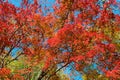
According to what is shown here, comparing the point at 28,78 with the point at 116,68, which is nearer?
the point at 116,68

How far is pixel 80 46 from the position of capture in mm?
18641

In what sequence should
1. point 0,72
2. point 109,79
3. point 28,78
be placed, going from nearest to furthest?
1. point 0,72
2. point 109,79
3. point 28,78

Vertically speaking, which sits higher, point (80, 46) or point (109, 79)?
point (80, 46)

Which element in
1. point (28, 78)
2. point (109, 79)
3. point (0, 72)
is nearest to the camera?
point (0, 72)

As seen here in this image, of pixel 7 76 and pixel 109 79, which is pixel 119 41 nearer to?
pixel 109 79

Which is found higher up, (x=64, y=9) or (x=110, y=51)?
(x=64, y=9)

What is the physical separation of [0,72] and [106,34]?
639cm

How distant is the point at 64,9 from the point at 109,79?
4912 millimetres

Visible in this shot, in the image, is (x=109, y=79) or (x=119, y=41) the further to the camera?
(x=119, y=41)

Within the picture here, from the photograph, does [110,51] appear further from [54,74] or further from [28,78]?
[28,78]

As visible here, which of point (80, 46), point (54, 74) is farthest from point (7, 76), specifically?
point (80, 46)

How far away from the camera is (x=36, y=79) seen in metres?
20.1

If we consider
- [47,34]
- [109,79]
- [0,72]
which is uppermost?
[47,34]

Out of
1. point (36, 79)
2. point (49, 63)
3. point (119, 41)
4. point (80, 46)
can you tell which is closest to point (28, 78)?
point (36, 79)
